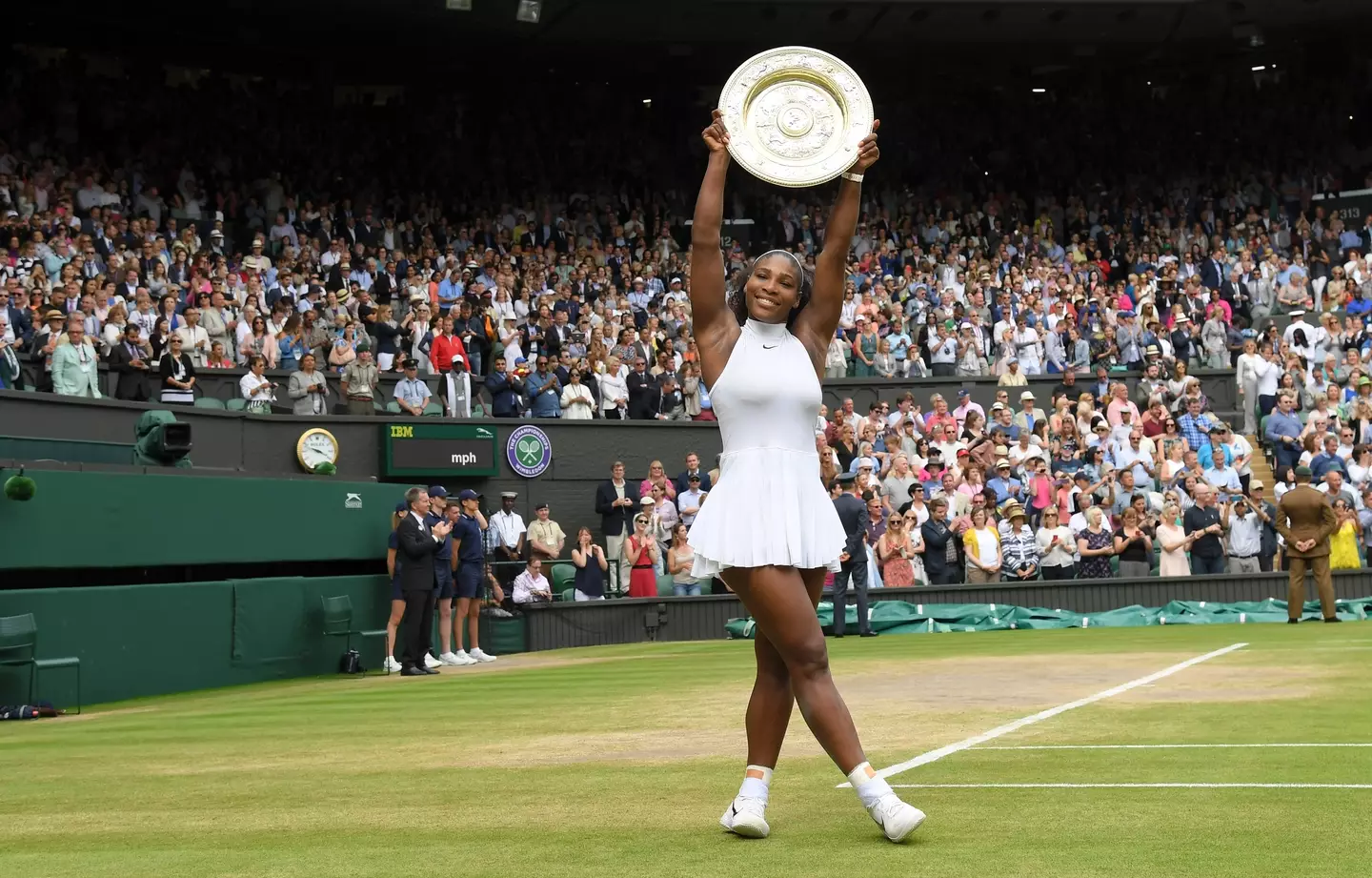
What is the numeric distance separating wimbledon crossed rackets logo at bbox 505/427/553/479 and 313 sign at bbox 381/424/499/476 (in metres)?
0.30

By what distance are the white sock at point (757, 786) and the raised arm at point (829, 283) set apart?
1.52 m

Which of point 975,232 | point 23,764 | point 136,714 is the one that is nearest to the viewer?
point 23,764

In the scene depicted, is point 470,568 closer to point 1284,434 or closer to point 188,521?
point 188,521

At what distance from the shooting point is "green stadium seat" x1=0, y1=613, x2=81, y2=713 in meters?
14.5

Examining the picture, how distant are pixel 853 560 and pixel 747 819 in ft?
48.3

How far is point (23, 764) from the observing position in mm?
9555

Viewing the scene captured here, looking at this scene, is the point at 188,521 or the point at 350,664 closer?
the point at 188,521

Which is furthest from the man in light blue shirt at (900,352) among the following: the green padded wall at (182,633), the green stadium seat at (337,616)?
the green stadium seat at (337,616)

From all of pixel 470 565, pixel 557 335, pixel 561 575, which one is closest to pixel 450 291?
pixel 557 335

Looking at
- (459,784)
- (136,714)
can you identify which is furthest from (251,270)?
(459,784)

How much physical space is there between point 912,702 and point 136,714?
6.88m

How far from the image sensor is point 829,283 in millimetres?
6238

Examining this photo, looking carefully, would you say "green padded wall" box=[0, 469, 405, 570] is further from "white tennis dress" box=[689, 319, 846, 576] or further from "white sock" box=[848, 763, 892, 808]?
"white sock" box=[848, 763, 892, 808]

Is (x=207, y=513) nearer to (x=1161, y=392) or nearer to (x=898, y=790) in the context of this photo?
(x=898, y=790)
